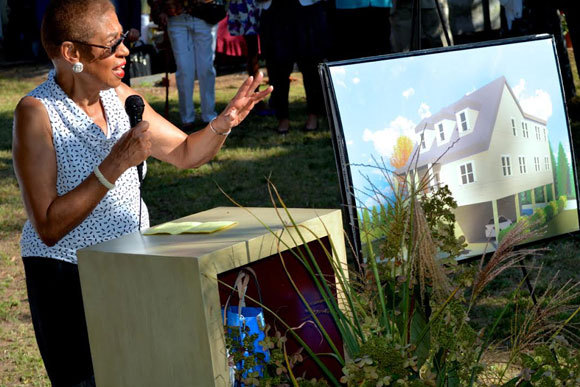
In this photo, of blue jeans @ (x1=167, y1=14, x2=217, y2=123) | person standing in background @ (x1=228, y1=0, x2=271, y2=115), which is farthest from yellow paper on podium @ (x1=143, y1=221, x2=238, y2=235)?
person standing in background @ (x1=228, y1=0, x2=271, y2=115)

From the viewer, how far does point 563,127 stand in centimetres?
371

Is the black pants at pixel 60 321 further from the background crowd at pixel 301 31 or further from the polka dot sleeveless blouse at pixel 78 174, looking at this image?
the background crowd at pixel 301 31

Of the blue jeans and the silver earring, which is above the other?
the blue jeans

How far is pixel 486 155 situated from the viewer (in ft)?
11.6

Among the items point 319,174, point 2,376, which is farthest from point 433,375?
point 319,174

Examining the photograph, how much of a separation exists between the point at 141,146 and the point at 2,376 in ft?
5.87

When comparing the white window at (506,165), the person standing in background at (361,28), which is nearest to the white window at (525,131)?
the white window at (506,165)

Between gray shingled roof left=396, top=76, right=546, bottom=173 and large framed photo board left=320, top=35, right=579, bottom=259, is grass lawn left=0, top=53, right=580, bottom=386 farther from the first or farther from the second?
gray shingled roof left=396, top=76, right=546, bottom=173

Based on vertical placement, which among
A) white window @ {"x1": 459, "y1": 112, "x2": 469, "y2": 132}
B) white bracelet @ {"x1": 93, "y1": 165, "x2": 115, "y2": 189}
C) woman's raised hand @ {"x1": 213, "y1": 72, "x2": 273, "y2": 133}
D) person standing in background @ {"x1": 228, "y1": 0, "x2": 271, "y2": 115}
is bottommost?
white bracelet @ {"x1": 93, "y1": 165, "x2": 115, "y2": 189}

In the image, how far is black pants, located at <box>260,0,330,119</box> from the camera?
302 inches

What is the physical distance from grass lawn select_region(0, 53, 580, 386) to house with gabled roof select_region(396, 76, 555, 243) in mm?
726

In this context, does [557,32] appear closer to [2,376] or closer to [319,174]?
[319,174]

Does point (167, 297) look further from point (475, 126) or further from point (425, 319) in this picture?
point (475, 126)

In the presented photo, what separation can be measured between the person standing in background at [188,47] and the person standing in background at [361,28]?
1.35 meters
